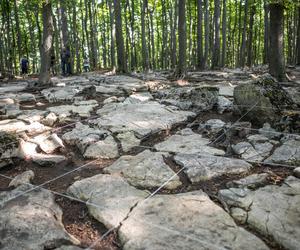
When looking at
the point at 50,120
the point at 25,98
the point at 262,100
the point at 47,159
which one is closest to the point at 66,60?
the point at 25,98

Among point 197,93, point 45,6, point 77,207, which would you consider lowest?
point 77,207

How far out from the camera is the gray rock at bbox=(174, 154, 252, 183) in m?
3.74

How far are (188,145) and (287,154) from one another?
4.69 feet

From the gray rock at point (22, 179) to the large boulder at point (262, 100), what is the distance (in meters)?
3.86

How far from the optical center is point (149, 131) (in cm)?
541

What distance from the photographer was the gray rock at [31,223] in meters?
2.60

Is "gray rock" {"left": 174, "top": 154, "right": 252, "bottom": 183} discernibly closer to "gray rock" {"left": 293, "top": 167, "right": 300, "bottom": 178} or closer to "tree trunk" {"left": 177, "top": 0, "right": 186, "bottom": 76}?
"gray rock" {"left": 293, "top": 167, "right": 300, "bottom": 178}

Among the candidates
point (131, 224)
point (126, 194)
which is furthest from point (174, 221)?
point (126, 194)

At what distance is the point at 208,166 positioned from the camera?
12.8 ft

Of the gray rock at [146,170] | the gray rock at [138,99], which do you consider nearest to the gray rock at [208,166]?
the gray rock at [146,170]

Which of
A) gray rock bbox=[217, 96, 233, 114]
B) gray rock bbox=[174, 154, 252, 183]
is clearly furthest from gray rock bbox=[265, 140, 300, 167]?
gray rock bbox=[217, 96, 233, 114]

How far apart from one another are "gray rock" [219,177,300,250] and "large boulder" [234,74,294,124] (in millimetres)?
2058

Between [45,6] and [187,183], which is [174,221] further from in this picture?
[45,6]

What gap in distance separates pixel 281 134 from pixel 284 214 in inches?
87.0
